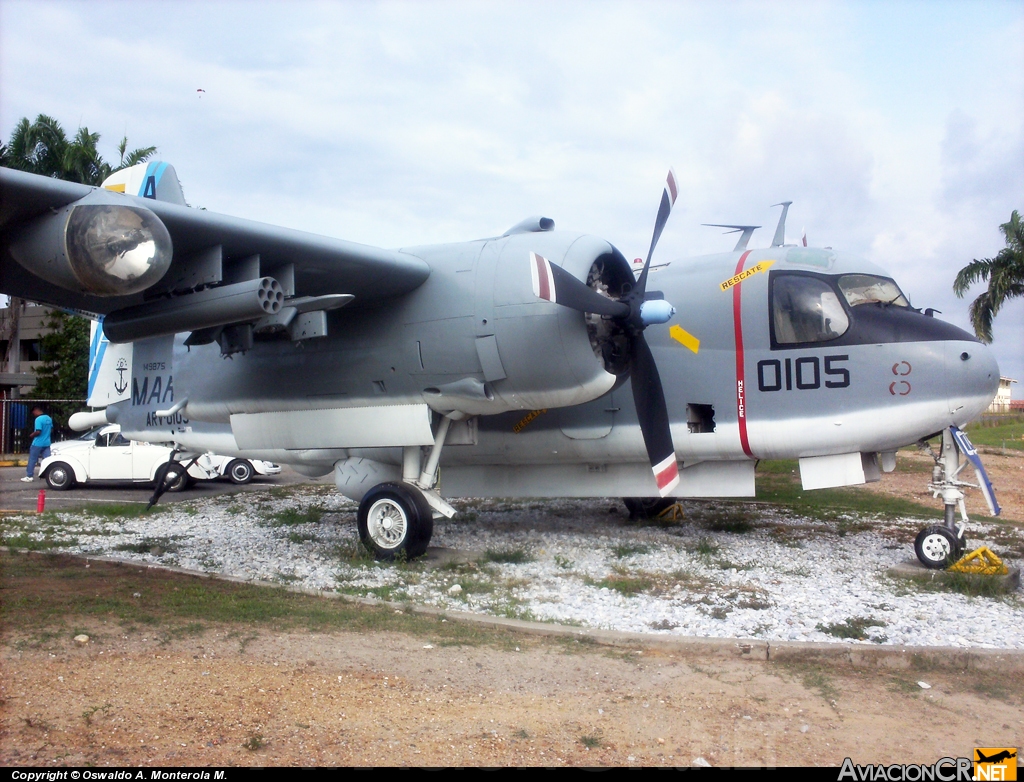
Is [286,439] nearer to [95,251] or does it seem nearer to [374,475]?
[374,475]

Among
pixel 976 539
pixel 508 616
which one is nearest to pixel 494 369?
pixel 508 616

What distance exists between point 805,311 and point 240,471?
15397mm

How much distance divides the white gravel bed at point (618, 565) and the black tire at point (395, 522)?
0.70 ft

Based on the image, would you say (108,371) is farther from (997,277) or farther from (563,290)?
(997,277)

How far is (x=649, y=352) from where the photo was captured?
9.06 meters

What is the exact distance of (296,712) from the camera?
4.39m

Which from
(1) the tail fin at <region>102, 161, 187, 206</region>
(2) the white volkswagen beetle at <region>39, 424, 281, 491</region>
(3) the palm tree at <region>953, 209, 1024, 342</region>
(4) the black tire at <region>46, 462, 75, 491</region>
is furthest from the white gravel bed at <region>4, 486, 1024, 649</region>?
(3) the palm tree at <region>953, 209, 1024, 342</region>

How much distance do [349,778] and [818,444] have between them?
686 centimetres

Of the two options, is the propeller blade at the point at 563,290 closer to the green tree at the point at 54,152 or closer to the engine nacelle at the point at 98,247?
the engine nacelle at the point at 98,247

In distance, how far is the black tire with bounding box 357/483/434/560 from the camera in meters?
8.95

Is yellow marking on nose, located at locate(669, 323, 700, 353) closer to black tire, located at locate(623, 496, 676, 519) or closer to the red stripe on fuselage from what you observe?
the red stripe on fuselage

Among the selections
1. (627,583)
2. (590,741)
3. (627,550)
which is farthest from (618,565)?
(590,741)

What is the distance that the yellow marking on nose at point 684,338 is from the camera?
31.2ft

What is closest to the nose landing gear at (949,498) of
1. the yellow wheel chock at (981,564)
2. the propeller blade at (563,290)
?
the yellow wheel chock at (981,564)
